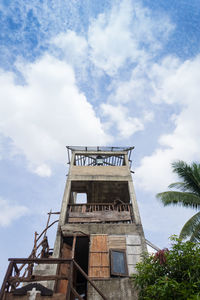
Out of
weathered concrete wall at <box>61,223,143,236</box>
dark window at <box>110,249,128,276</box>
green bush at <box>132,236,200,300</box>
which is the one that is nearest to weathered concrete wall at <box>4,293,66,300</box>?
green bush at <box>132,236,200,300</box>

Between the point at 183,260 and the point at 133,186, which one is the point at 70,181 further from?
the point at 183,260

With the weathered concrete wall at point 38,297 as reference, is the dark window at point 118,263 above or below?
above

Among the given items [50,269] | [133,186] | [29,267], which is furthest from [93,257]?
[133,186]

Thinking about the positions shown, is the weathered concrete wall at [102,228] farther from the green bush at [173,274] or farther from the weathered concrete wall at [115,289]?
the green bush at [173,274]

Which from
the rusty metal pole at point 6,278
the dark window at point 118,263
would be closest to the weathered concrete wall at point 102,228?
the dark window at point 118,263

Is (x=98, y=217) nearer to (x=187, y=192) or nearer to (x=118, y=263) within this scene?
(x=118, y=263)

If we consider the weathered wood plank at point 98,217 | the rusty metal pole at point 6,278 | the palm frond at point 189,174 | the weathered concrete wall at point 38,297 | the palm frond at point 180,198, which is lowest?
the weathered concrete wall at point 38,297

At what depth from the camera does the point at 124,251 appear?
9289 mm

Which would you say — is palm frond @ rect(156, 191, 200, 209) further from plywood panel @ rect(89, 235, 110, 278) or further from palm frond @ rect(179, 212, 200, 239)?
plywood panel @ rect(89, 235, 110, 278)

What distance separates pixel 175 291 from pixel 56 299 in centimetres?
317

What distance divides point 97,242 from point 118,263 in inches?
54.3

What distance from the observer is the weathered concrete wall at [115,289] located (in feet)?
25.0

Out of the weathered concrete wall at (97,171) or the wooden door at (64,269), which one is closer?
the wooden door at (64,269)

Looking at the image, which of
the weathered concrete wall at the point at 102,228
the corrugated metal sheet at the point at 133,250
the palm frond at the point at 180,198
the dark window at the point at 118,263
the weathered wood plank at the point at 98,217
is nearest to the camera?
the dark window at the point at 118,263
